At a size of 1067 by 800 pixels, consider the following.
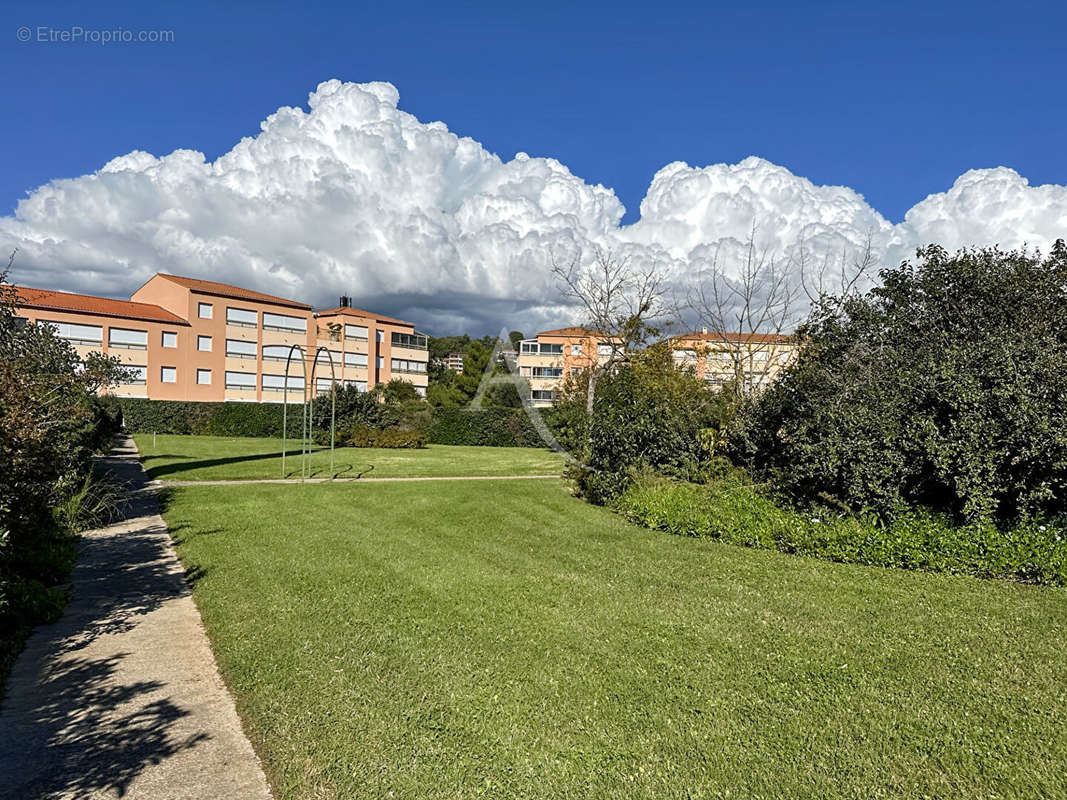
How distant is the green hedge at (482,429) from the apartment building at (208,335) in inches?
348

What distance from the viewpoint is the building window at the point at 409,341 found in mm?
59969

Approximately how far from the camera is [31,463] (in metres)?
6.38

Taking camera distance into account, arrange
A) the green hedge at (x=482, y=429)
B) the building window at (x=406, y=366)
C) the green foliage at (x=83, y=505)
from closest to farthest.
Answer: the green foliage at (x=83, y=505) < the green hedge at (x=482, y=429) < the building window at (x=406, y=366)

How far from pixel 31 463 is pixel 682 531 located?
8.51 m

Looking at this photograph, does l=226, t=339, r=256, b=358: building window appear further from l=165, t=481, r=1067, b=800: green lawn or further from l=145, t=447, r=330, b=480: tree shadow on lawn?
l=165, t=481, r=1067, b=800: green lawn

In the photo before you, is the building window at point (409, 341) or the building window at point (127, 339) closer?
the building window at point (127, 339)

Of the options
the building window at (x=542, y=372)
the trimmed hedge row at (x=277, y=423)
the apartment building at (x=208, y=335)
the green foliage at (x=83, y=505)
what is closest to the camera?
the green foliage at (x=83, y=505)

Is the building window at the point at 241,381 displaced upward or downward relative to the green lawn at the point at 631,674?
upward

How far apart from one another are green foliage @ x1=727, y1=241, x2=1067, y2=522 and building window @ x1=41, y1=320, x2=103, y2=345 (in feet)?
139

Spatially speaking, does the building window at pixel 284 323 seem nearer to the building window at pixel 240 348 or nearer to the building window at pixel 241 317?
the building window at pixel 241 317

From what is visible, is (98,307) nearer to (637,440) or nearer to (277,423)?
(277,423)

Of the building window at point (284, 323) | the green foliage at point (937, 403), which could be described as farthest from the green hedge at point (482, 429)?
the green foliage at point (937, 403)

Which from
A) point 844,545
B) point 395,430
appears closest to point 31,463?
point 844,545

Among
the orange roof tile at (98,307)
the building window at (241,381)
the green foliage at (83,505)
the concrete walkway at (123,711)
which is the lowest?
the concrete walkway at (123,711)
